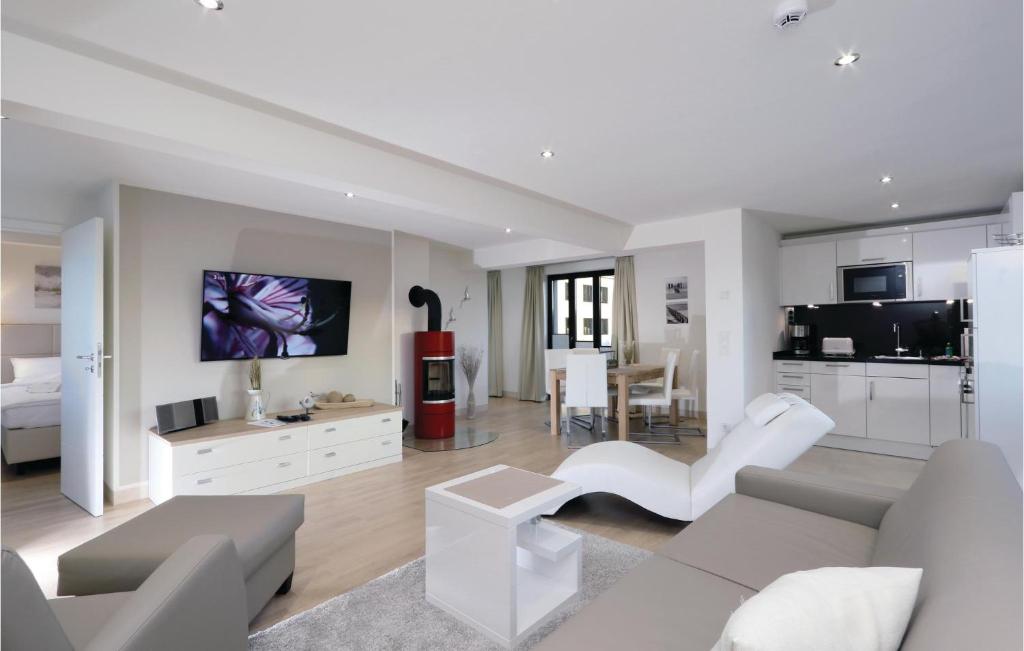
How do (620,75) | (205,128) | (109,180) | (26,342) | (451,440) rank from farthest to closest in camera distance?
(26,342) → (451,440) → (109,180) → (205,128) → (620,75)

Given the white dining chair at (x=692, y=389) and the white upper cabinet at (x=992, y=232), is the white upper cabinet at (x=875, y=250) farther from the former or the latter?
the white dining chair at (x=692, y=389)

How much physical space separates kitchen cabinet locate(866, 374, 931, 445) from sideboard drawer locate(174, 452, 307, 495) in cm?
536

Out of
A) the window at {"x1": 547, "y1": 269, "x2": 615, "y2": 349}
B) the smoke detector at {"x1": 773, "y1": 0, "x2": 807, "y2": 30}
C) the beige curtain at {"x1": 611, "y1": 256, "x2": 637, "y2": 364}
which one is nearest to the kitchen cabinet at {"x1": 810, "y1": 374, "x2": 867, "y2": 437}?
the beige curtain at {"x1": 611, "y1": 256, "x2": 637, "y2": 364}

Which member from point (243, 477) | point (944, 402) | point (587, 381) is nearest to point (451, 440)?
point (587, 381)

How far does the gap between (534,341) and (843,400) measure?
176 inches

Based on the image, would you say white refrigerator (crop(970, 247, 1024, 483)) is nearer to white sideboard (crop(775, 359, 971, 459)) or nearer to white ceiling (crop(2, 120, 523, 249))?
white sideboard (crop(775, 359, 971, 459))

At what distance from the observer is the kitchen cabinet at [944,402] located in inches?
175

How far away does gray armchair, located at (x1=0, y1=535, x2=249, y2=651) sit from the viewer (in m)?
0.90

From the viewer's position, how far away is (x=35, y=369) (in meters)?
5.60

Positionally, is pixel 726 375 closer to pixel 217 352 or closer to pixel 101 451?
pixel 217 352

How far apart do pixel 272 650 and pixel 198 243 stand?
341cm

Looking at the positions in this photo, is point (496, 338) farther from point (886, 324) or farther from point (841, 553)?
point (841, 553)

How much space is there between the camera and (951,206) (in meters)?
4.64

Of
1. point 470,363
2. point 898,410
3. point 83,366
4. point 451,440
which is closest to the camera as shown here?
point 83,366
